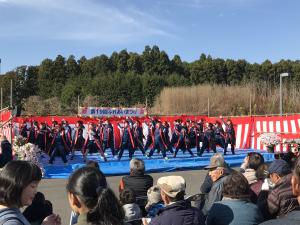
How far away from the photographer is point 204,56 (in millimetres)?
53438

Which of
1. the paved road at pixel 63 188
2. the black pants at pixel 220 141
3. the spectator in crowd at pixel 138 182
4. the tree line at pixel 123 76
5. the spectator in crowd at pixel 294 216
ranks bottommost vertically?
the paved road at pixel 63 188

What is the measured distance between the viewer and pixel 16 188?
225 cm

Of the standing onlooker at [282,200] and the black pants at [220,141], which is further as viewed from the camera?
the black pants at [220,141]

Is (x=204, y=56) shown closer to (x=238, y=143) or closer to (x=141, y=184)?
(x=238, y=143)

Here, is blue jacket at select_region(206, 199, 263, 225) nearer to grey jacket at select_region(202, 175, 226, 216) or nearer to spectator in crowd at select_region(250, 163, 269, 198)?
grey jacket at select_region(202, 175, 226, 216)

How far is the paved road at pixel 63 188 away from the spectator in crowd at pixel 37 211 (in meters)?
3.48

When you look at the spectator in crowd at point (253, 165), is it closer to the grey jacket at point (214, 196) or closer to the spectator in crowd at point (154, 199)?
the grey jacket at point (214, 196)

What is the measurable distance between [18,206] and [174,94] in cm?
3623

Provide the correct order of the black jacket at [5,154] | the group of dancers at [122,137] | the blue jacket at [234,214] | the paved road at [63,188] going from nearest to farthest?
the blue jacket at [234,214] < the paved road at [63,188] < the black jacket at [5,154] < the group of dancers at [122,137]

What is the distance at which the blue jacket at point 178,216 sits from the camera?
3.19 meters

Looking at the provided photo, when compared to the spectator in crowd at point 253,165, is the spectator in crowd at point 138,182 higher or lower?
lower

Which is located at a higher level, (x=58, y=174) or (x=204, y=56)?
(x=204, y=56)

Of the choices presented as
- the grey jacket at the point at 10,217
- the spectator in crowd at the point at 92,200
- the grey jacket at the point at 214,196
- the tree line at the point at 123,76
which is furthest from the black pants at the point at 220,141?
the tree line at the point at 123,76

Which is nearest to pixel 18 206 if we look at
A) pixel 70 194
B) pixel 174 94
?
pixel 70 194
